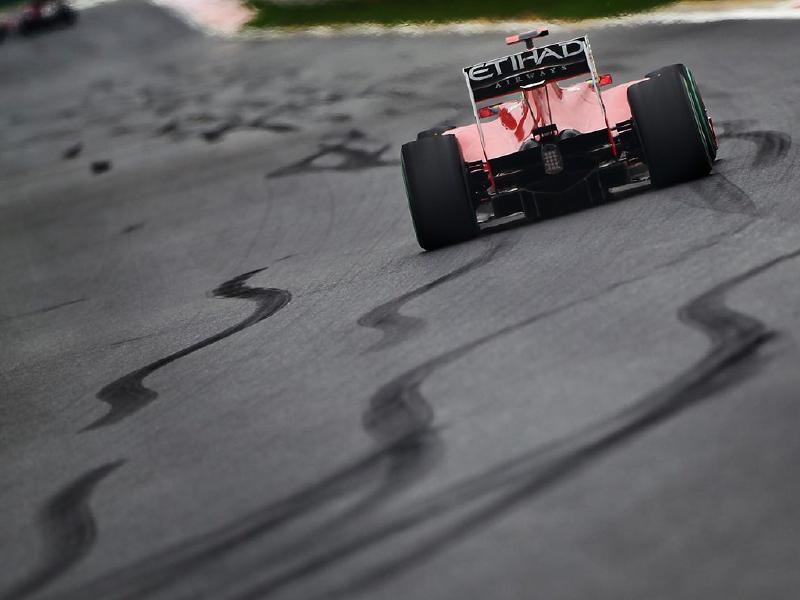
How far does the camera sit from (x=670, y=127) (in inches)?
291

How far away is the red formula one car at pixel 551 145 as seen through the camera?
7453 mm

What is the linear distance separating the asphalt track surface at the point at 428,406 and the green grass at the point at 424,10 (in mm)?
9334

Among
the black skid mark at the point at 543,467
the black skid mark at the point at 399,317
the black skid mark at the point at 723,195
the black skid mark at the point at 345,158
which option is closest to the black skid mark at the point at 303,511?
the black skid mark at the point at 543,467

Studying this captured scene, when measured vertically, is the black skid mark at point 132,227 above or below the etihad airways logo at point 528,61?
below

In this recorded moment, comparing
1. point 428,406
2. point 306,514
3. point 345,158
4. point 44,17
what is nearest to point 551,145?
point 428,406

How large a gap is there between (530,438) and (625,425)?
0.30 metres

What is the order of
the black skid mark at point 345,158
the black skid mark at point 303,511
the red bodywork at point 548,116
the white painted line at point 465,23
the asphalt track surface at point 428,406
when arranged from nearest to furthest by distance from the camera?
the asphalt track surface at point 428,406, the black skid mark at point 303,511, the red bodywork at point 548,116, the black skid mark at point 345,158, the white painted line at point 465,23

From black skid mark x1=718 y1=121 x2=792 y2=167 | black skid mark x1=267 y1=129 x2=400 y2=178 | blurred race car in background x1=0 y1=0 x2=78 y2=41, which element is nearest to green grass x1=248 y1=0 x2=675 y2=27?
black skid mark x1=267 y1=129 x2=400 y2=178

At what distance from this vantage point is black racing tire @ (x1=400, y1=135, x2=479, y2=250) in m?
7.64

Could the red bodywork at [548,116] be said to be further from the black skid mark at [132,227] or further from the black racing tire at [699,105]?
the black skid mark at [132,227]

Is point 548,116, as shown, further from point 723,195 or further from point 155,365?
point 155,365

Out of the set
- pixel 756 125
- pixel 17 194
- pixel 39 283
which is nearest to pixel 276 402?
pixel 756 125

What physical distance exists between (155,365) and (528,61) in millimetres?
2817

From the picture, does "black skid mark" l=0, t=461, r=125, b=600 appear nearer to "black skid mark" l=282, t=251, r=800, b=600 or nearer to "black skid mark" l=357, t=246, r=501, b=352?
"black skid mark" l=282, t=251, r=800, b=600
